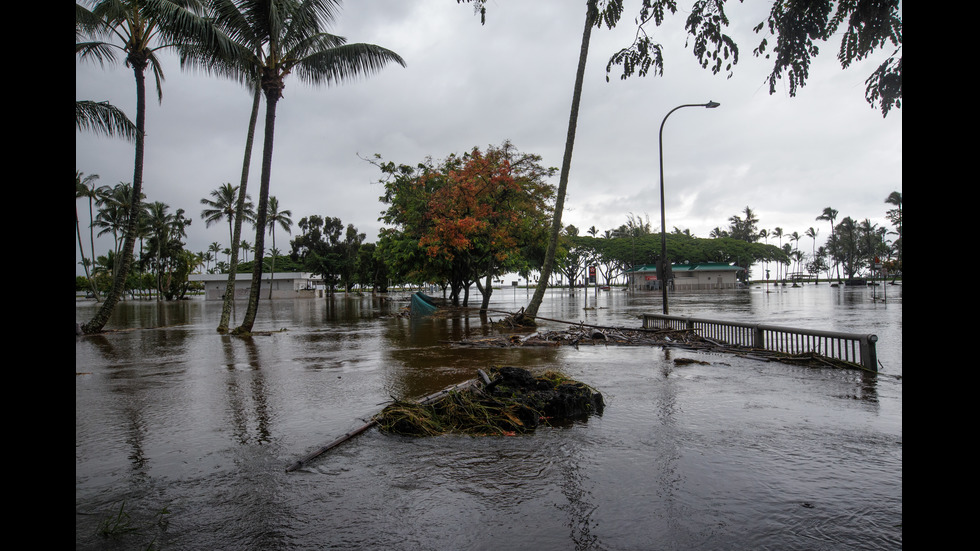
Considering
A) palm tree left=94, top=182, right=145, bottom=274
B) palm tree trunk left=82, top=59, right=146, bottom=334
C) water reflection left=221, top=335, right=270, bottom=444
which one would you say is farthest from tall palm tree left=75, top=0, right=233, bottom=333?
palm tree left=94, top=182, right=145, bottom=274

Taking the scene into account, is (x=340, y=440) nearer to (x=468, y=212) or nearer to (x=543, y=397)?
(x=543, y=397)


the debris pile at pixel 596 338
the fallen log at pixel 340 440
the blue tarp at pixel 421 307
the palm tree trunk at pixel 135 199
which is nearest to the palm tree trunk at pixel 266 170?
the palm tree trunk at pixel 135 199

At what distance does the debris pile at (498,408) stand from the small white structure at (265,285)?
61047 mm

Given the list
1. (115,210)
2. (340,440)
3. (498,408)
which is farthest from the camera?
(115,210)

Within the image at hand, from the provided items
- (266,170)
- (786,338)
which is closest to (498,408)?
(786,338)

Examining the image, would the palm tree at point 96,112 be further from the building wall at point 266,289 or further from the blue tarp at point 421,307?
the building wall at point 266,289

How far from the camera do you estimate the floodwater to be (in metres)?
3.11

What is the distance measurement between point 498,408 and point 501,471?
4.31 feet

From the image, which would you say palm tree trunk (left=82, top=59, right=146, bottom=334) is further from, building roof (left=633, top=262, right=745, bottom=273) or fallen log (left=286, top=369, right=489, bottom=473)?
building roof (left=633, top=262, right=745, bottom=273)

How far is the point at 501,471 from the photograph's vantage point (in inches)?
162

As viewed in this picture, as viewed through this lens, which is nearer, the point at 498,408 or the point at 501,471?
the point at 501,471

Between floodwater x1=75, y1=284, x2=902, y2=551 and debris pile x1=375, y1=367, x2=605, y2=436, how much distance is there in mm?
190
